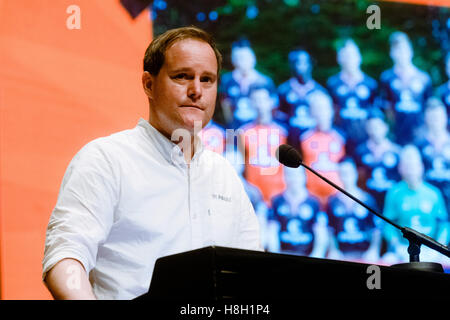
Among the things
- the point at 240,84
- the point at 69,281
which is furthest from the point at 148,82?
the point at 240,84

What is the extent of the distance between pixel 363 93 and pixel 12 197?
183cm

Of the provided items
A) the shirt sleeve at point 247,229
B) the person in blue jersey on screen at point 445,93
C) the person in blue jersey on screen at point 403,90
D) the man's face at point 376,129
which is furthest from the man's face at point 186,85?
the person in blue jersey on screen at point 445,93

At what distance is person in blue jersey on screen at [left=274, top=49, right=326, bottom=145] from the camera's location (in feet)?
9.95

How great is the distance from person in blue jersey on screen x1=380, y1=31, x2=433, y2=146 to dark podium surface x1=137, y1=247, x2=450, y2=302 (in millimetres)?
2210

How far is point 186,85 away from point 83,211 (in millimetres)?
499

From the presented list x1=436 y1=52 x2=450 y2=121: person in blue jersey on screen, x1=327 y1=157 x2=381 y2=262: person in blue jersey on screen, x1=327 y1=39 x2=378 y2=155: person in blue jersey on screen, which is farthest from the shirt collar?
x1=436 y1=52 x2=450 y2=121: person in blue jersey on screen

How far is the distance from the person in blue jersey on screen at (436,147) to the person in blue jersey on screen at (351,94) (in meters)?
0.34

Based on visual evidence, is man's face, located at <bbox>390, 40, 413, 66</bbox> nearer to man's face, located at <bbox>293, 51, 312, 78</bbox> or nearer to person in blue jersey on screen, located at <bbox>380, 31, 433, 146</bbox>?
person in blue jersey on screen, located at <bbox>380, 31, 433, 146</bbox>

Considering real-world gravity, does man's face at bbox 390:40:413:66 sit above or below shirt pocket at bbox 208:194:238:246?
above

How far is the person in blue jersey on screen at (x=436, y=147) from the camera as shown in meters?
3.23

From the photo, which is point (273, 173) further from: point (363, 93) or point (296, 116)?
point (363, 93)

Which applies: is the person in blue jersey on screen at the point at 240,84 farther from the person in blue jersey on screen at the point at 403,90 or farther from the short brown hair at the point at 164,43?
the short brown hair at the point at 164,43

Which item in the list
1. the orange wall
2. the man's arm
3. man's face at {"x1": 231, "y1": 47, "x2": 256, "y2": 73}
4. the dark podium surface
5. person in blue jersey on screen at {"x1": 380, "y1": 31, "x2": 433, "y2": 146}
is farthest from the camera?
person in blue jersey on screen at {"x1": 380, "y1": 31, "x2": 433, "y2": 146}

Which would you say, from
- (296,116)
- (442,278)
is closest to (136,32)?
(296,116)
